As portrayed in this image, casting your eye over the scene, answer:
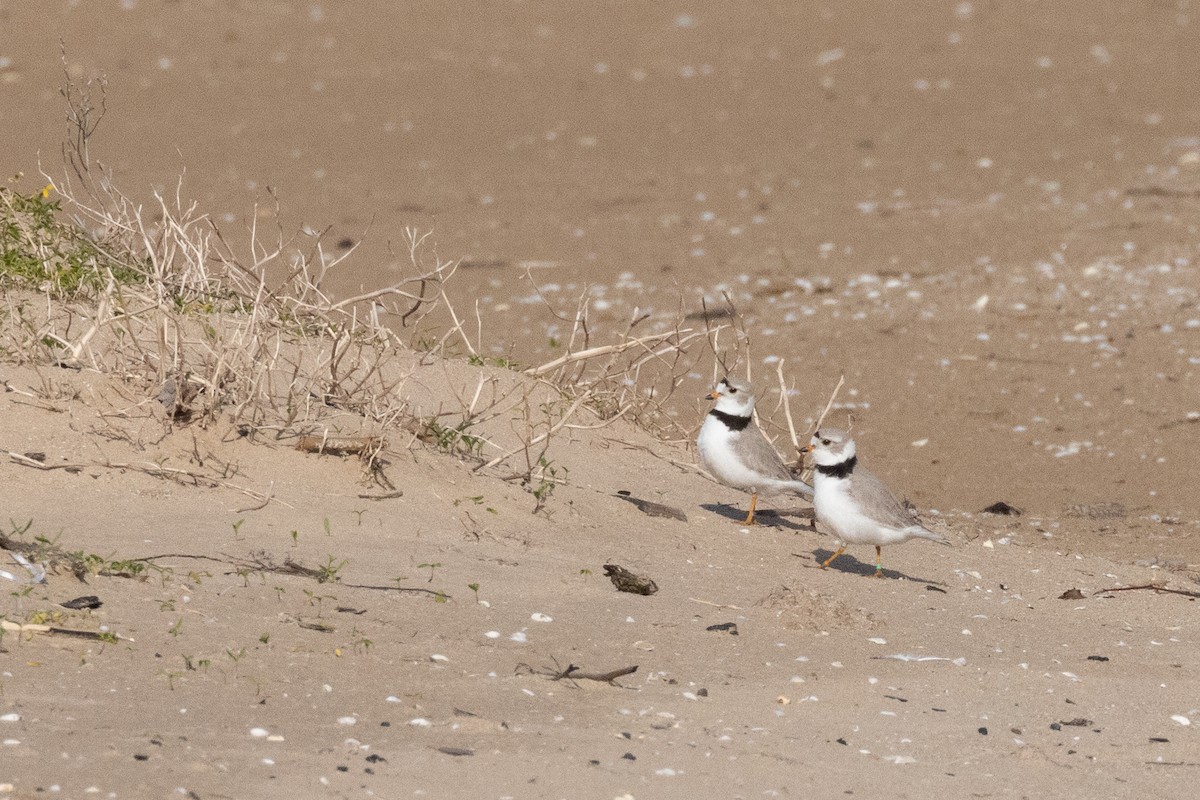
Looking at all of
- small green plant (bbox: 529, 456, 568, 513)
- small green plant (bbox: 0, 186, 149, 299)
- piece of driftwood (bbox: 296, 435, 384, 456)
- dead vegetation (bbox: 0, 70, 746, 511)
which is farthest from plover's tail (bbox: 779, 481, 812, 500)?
small green plant (bbox: 0, 186, 149, 299)

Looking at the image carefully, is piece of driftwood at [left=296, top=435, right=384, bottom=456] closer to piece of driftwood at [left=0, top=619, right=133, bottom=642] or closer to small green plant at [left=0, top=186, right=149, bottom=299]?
small green plant at [left=0, top=186, right=149, bottom=299]

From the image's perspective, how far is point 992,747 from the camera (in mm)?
4855

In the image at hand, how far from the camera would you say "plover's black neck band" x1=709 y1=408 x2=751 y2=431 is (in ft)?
22.8

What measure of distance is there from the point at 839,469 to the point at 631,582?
1.12 meters

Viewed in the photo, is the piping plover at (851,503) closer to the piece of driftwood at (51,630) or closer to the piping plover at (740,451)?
the piping plover at (740,451)

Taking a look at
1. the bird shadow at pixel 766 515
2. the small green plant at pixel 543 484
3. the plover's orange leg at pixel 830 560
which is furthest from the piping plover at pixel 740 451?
the small green plant at pixel 543 484

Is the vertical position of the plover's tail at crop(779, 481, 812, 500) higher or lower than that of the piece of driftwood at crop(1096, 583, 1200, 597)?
higher

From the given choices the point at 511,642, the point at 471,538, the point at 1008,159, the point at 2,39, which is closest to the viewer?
the point at 511,642

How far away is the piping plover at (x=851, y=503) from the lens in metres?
6.37

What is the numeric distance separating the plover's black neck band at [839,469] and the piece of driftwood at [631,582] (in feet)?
3.32

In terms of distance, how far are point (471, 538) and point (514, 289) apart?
6.03 m

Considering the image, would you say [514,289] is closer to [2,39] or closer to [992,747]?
[992,747]

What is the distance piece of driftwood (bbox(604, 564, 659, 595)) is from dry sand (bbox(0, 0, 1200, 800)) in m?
0.07

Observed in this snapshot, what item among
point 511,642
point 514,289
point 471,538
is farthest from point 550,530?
point 514,289
